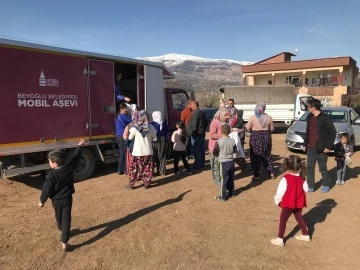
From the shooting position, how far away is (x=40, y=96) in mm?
6004

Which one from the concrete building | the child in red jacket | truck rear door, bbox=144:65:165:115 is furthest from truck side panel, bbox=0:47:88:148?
the concrete building

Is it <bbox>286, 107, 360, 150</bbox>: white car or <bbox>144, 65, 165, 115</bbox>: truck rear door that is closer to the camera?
<bbox>144, 65, 165, 115</bbox>: truck rear door

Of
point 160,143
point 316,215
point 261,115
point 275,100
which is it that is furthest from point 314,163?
point 275,100

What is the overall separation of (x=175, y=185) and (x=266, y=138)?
215cm

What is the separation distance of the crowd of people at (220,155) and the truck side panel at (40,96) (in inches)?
39.8

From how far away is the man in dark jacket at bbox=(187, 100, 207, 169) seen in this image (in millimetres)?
7508

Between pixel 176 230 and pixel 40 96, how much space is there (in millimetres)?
3678

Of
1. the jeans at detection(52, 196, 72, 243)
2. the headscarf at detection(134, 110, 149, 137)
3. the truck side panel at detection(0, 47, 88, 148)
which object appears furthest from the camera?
the headscarf at detection(134, 110, 149, 137)

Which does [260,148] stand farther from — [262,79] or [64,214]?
[262,79]

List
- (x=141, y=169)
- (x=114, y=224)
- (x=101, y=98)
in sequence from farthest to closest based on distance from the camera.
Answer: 1. (x=101, y=98)
2. (x=141, y=169)
3. (x=114, y=224)

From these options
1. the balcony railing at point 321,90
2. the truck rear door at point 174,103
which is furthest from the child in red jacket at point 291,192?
the balcony railing at point 321,90

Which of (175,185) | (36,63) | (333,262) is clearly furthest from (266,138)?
(36,63)

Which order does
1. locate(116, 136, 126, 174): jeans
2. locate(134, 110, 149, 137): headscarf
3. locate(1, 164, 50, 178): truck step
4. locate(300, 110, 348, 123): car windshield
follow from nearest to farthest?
locate(1, 164, 50, 178): truck step < locate(134, 110, 149, 137): headscarf < locate(116, 136, 126, 174): jeans < locate(300, 110, 348, 123): car windshield

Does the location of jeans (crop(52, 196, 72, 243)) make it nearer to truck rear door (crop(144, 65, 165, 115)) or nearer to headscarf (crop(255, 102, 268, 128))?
headscarf (crop(255, 102, 268, 128))
